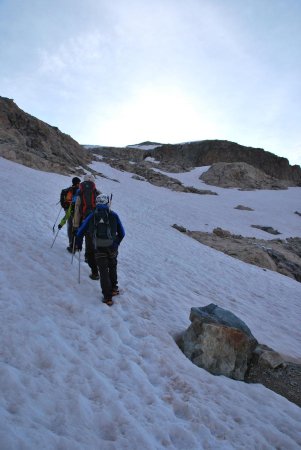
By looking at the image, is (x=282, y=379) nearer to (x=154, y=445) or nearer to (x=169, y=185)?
(x=154, y=445)

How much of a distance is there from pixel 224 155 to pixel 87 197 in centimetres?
8426

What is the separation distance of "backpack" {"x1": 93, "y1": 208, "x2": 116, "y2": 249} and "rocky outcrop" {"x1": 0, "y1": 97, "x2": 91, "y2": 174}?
90.2 ft

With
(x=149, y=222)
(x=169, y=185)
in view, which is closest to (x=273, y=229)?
(x=149, y=222)

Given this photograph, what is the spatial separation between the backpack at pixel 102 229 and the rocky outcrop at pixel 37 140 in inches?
1082

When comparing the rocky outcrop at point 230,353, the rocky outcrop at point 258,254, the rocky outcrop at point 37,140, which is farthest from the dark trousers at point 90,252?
the rocky outcrop at point 37,140

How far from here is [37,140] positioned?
42.5m

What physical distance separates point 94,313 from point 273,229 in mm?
28153

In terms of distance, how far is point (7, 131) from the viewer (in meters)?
39.6

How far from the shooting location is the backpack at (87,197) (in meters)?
8.84

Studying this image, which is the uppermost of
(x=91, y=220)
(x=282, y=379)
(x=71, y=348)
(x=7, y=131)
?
(x=7, y=131)

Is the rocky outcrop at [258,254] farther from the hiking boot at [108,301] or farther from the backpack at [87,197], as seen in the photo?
the hiking boot at [108,301]

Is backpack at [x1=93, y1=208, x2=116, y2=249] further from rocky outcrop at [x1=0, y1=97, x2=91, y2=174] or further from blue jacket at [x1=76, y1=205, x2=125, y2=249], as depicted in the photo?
rocky outcrop at [x1=0, y1=97, x2=91, y2=174]

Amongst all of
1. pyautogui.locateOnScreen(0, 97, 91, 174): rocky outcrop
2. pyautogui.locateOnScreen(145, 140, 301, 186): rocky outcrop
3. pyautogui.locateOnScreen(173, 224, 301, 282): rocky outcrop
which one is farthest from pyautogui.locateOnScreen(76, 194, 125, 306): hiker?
pyautogui.locateOnScreen(145, 140, 301, 186): rocky outcrop

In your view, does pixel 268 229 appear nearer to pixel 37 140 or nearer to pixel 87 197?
pixel 87 197
